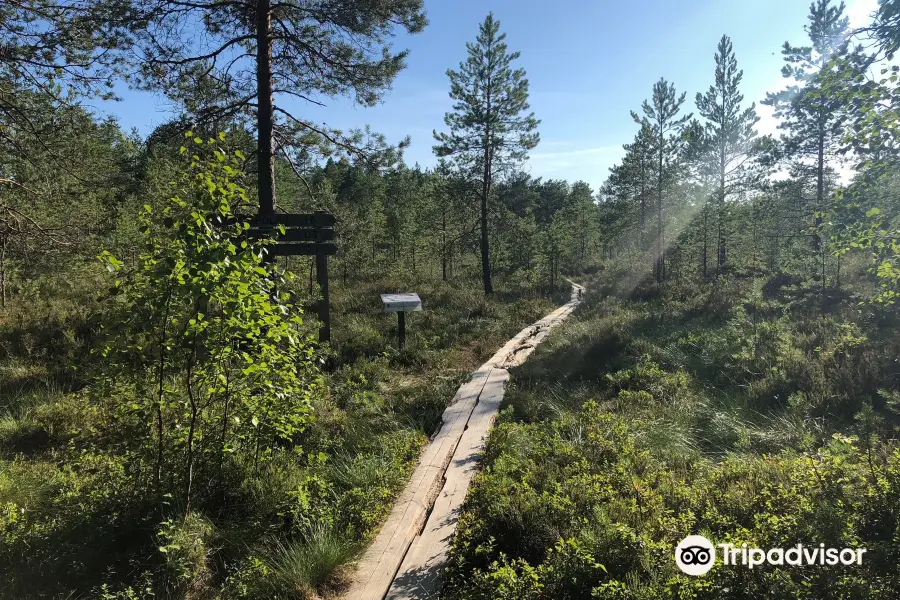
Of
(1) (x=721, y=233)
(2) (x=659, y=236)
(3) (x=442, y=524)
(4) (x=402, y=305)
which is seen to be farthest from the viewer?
(2) (x=659, y=236)

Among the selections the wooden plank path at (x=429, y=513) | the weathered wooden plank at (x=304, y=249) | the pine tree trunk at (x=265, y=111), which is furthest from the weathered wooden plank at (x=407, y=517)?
the pine tree trunk at (x=265, y=111)

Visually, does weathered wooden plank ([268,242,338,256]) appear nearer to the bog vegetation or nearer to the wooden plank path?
the bog vegetation

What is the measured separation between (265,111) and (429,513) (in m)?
7.67

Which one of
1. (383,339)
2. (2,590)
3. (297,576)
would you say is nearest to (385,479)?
(297,576)

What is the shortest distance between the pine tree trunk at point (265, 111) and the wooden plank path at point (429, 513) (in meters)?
5.33

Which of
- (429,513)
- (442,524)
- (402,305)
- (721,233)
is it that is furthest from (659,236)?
(442,524)

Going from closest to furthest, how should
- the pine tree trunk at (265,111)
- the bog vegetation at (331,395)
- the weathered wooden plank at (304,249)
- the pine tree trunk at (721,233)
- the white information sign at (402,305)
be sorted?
the bog vegetation at (331,395), the pine tree trunk at (265,111), the weathered wooden plank at (304,249), the white information sign at (402,305), the pine tree trunk at (721,233)

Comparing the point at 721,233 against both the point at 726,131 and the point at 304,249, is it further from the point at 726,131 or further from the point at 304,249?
the point at 304,249

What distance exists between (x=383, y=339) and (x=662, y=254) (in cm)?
1843

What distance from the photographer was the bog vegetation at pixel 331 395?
9.88ft

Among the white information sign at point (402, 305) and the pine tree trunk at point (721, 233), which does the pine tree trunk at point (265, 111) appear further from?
the pine tree trunk at point (721, 233)

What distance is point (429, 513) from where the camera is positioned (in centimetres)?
421

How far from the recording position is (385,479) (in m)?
4.55

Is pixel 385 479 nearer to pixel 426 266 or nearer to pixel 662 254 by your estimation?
pixel 662 254
